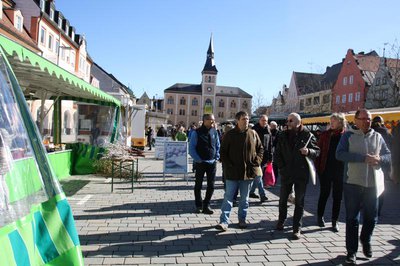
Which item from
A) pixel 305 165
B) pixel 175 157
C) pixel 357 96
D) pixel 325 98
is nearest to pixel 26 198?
pixel 305 165

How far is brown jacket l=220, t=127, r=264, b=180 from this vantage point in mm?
5844

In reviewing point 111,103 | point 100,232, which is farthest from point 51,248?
point 111,103

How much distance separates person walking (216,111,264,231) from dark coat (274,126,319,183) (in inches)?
19.1

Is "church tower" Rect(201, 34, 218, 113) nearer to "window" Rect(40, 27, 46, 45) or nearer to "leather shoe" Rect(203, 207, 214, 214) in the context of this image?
"window" Rect(40, 27, 46, 45)

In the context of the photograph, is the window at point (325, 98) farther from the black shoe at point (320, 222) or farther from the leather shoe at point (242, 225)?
the leather shoe at point (242, 225)

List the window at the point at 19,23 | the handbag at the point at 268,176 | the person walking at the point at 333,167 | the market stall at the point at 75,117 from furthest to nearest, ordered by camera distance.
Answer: the window at the point at 19,23 → the market stall at the point at 75,117 → the handbag at the point at 268,176 → the person walking at the point at 333,167

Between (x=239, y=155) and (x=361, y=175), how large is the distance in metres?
1.88

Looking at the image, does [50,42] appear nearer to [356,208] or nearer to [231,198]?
[231,198]

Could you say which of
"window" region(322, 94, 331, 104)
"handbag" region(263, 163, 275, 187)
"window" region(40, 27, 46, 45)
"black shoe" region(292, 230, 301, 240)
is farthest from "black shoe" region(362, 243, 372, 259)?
"window" region(322, 94, 331, 104)

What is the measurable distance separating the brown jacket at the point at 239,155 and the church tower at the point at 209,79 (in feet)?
370

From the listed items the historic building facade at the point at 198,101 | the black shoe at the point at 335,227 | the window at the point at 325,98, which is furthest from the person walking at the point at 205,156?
the historic building facade at the point at 198,101

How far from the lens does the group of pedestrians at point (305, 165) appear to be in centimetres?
456

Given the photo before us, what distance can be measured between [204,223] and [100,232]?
1714mm

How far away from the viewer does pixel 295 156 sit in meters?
5.56
